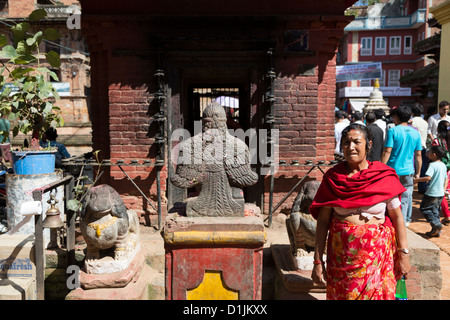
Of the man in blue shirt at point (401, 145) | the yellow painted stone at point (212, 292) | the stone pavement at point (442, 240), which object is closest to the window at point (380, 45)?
the stone pavement at point (442, 240)

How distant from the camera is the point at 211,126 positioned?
3377mm

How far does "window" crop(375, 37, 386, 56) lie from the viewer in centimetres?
3528

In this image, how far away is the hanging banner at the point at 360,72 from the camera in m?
17.6

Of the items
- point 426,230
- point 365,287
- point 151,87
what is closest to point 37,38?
point 151,87

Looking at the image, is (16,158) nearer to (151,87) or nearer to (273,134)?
(151,87)

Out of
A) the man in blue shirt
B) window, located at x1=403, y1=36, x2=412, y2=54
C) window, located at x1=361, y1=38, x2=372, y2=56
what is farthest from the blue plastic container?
window, located at x1=403, y1=36, x2=412, y2=54

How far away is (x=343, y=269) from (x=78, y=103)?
2107cm

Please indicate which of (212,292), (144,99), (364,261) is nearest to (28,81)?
(144,99)

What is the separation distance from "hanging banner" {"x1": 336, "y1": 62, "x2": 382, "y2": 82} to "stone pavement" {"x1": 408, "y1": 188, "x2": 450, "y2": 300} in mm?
10634

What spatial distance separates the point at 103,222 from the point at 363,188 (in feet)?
8.48

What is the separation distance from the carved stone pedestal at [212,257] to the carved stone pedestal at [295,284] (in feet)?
2.07

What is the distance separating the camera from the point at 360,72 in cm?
1789

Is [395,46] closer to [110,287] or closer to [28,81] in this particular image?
[28,81]

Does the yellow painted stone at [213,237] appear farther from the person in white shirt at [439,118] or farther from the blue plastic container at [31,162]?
the person in white shirt at [439,118]
